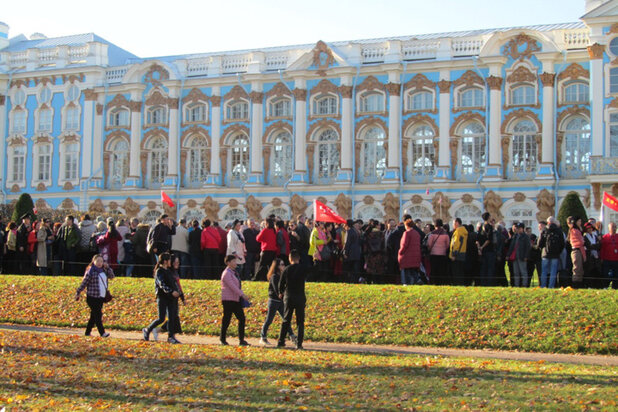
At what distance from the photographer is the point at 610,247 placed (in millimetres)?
22703

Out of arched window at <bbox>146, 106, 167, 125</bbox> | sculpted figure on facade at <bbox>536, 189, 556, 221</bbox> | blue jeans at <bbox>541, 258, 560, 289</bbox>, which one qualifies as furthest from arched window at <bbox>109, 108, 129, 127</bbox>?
blue jeans at <bbox>541, 258, 560, 289</bbox>

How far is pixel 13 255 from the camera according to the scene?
92.6 feet

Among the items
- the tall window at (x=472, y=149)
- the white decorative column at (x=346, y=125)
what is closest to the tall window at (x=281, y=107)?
the white decorative column at (x=346, y=125)

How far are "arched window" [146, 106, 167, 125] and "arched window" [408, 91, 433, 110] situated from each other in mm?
14226

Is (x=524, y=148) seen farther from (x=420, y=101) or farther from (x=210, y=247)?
(x=210, y=247)

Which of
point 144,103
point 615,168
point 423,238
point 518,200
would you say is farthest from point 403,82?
point 423,238

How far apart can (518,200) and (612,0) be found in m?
9.86

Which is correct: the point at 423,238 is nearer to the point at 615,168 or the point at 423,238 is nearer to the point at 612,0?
the point at 615,168

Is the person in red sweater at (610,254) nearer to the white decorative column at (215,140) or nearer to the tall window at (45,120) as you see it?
the white decorative column at (215,140)

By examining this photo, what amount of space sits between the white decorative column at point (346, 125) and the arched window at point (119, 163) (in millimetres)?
13214

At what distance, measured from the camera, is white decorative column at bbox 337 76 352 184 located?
154 ft

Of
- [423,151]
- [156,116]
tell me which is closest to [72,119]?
[156,116]

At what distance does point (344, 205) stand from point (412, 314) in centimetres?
2601

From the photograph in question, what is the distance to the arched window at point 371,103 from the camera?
47219 mm
